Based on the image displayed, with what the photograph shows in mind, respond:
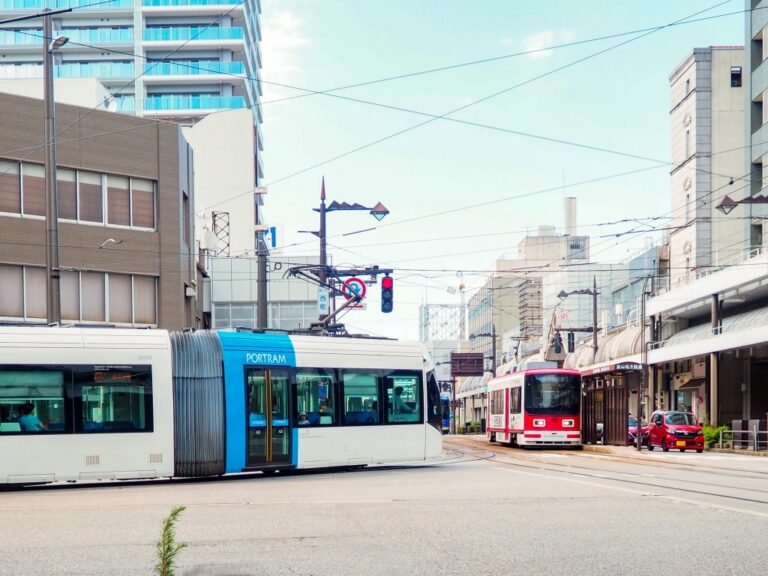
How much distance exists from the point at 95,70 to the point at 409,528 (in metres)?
92.7

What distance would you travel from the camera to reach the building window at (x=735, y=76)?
67312 millimetres

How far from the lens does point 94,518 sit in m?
13.4

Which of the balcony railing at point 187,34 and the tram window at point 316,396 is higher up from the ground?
the balcony railing at point 187,34

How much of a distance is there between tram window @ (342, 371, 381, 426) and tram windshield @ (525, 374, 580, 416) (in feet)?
55.9

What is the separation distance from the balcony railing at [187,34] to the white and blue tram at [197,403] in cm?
7267

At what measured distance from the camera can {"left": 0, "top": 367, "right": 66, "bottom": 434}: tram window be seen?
20016 millimetres

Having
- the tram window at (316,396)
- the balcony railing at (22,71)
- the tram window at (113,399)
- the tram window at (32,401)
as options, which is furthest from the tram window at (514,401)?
the balcony railing at (22,71)

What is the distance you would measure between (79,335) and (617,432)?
2667 cm

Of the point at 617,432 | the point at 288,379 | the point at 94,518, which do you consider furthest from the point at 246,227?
the point at 94,518

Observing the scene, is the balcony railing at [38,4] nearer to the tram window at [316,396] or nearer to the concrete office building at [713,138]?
the concrete office building at [713,138]

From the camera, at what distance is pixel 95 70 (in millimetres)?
98312

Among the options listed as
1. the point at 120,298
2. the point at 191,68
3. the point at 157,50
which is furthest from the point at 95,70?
the point at 120,298

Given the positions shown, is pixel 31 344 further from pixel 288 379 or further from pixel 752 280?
pixel 752 280

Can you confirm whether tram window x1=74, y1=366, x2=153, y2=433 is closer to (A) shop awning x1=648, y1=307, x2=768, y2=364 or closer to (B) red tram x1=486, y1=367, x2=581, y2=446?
(B) red tram x1=486, y1=367, x2=581, y2=446
